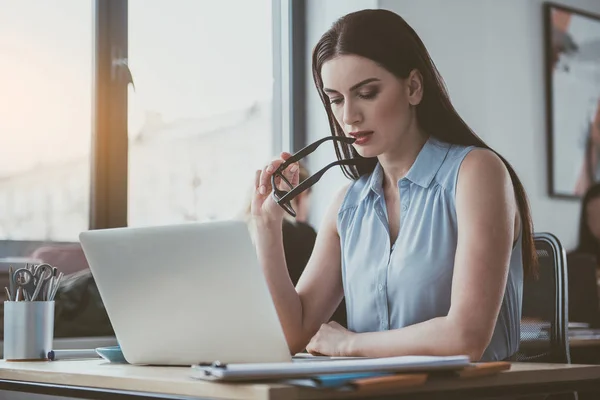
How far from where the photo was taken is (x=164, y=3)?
295 centimetres

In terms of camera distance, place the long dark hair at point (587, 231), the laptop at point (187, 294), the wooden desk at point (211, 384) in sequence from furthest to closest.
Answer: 1. the long dark hair at point (587, 231)
2. the laptop at point (187, 294)
3. the wooden desk at point (211, 384)

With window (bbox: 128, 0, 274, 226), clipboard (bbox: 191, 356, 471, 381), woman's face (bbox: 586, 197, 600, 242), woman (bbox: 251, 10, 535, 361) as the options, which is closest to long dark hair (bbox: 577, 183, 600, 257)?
woman's face (bbox: 586, 197, 600, 242)

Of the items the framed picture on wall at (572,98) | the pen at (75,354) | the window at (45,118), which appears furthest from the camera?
the framed picture on wall at (572,98)

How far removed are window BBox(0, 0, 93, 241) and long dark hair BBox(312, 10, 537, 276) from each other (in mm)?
1246

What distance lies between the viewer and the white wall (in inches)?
132

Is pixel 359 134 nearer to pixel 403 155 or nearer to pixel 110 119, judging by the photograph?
pixel 403 155

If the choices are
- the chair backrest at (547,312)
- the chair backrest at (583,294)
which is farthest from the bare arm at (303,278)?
the chair backrest at (583,294)

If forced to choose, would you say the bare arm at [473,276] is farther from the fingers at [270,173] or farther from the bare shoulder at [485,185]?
the fingers at [270,173]

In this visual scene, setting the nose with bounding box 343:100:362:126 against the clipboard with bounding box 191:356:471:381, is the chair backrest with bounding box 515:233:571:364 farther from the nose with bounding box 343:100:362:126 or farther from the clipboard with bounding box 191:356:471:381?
the clipboard with bounding box 191:356:471:381

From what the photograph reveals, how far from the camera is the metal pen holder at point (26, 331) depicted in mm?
1404

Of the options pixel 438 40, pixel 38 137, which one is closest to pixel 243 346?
pixel 38 137

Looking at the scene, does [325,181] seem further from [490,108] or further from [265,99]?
[490,108]

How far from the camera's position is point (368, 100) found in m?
1.51

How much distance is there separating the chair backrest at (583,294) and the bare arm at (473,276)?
1876 mm
